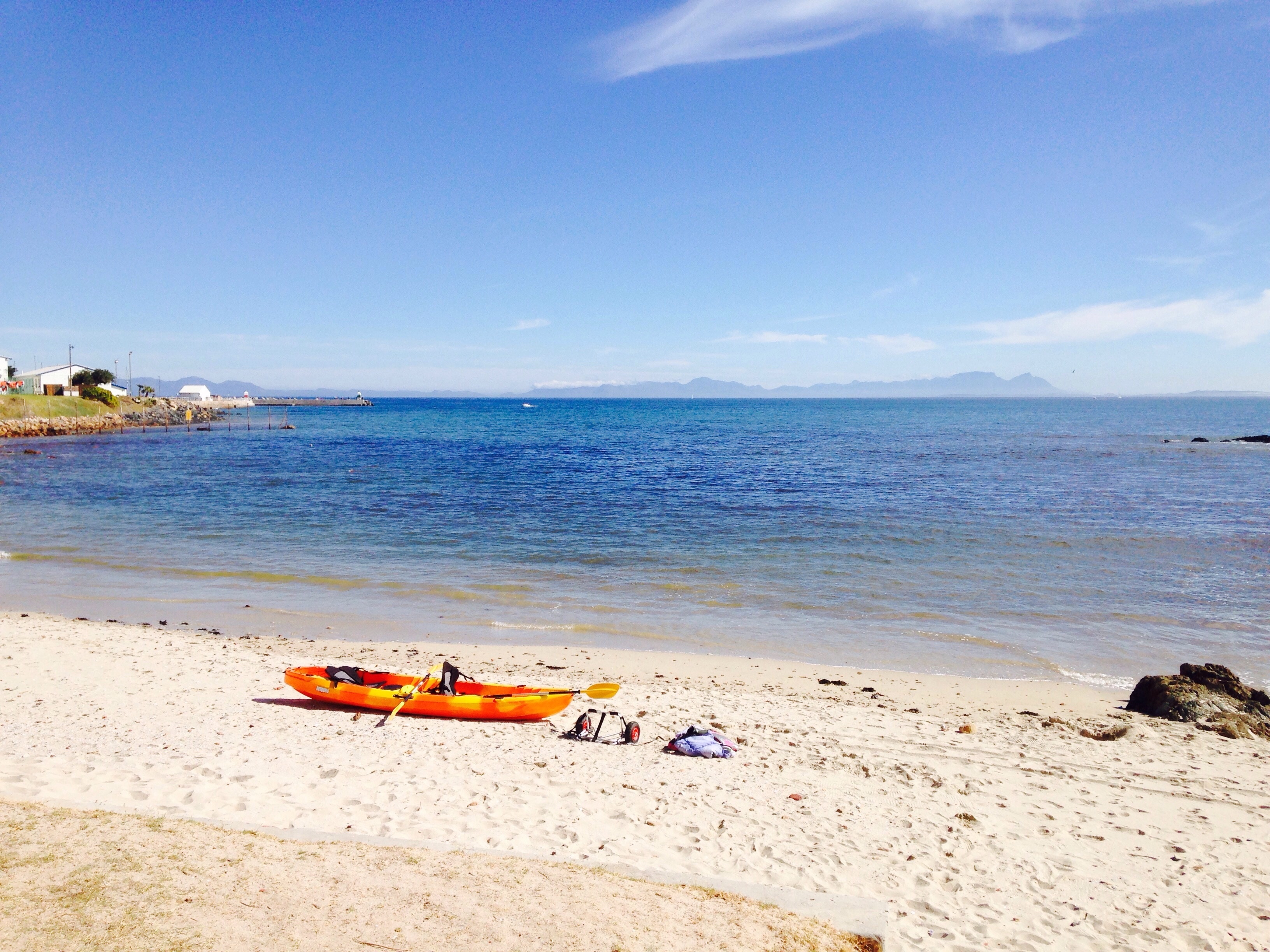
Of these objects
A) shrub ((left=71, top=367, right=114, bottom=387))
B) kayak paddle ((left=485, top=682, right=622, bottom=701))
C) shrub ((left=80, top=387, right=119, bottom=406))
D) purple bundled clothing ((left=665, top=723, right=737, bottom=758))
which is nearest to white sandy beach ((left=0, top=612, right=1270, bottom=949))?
purple bundled clothing ((left=665, top=723, right=737, bottom=758))

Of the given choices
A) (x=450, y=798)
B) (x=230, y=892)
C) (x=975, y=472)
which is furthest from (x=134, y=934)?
(x=975, y=472)

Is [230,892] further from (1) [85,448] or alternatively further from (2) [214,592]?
(1) [85,448]

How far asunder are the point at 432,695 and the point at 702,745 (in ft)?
13.4

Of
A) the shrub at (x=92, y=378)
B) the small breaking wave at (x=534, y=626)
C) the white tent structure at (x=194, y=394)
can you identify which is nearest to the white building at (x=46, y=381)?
the shrub at (x=92, y=378)

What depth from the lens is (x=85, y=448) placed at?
59.8 metres

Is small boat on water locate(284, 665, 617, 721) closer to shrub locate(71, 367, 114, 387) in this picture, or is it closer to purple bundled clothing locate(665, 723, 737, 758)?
purple bundled clothing locate(665, 723, 737, 758)

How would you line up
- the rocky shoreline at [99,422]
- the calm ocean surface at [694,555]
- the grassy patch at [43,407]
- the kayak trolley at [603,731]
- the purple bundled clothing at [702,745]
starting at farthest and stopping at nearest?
the grassy patch at [43,407] → the rocky shoreline at [99,422] → the calm ocean surface at [694,555] → the kayak trolley at [603,731] → the purple bundled clothing at [702,745]

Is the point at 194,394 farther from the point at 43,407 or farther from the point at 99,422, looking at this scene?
the point at 43,407

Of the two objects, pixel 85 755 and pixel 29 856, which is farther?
pixel 85 755

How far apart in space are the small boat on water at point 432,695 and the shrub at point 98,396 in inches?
4000

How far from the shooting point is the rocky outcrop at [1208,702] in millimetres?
10945

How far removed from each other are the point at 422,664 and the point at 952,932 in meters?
10.0

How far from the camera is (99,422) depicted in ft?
265

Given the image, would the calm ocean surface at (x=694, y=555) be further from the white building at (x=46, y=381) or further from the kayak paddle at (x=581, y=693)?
the white building at (x=46, y=381)
